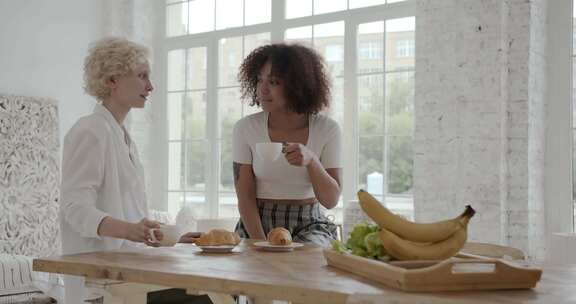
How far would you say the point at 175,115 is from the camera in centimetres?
681

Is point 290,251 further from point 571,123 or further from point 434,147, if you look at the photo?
point 571,123

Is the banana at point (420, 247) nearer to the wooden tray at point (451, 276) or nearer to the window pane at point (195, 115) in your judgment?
the wooden tray at point (451, 276)

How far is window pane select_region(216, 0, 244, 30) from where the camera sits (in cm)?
639

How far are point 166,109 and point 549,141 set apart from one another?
371 centimetres

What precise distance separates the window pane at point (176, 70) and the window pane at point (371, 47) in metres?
1.99

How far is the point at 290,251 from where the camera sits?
88.0 inches

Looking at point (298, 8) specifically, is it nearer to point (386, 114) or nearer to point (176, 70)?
point (386, 114)

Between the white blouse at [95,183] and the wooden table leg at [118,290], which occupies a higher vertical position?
the white blouse at [95,183]

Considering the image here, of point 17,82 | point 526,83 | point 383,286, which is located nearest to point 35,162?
point 17,82

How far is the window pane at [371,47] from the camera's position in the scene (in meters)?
5.41

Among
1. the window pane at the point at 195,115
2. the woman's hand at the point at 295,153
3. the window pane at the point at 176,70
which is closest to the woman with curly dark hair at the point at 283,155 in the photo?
the woman's hand at the point at 295,153

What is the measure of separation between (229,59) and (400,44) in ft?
5.84

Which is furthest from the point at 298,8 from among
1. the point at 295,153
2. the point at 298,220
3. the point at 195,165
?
the point at 295,153

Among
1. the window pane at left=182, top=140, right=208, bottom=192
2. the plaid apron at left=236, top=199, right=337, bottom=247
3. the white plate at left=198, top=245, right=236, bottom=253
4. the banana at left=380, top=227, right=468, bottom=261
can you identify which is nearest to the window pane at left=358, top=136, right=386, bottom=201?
the window pane at left=182, top=140, right=208, bottom=192
